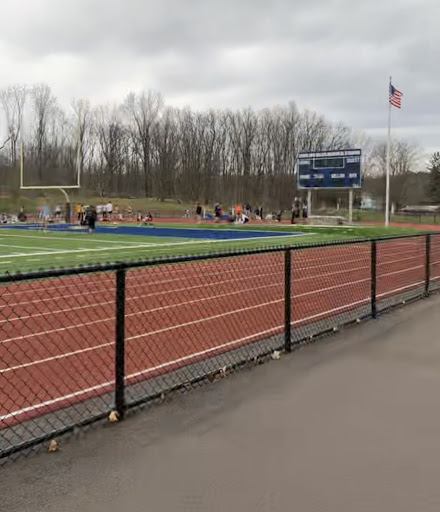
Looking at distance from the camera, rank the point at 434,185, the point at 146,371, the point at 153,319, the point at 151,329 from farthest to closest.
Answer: the point at 434,185
the point at 153,319
the point at 151,329
the point at 146,371

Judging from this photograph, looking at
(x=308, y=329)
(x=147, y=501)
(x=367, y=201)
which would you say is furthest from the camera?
(x=367, y=201)

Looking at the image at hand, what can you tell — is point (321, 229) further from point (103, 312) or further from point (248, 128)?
point (248, 128)

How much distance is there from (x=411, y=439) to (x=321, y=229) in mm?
32992

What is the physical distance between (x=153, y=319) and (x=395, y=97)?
29.8 m

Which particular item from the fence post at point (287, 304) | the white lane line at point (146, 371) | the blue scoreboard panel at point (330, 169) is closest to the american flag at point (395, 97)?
the blue scoreboard panel at point (330, 169)

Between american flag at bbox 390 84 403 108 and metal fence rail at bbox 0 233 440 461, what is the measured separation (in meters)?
22.6

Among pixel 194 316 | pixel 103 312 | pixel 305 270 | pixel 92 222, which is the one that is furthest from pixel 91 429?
pixel 92 222

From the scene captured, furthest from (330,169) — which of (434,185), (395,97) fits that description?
(434,185)

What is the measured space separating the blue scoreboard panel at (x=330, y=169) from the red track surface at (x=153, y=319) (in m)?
31.2

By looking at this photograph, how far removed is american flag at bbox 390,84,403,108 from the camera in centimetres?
3369

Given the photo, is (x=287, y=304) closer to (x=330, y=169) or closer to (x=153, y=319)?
(x=153, y=319)

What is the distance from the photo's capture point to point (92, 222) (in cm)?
3497

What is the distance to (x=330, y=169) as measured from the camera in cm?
4641

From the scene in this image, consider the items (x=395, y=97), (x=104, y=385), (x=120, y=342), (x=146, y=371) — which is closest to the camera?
(x=120, y=342)
